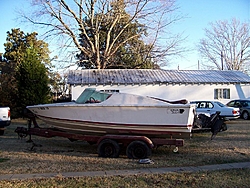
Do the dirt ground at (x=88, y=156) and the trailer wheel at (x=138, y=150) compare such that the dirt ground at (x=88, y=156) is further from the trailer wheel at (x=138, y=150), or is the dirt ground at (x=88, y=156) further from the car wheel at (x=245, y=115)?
the car wheel at (x=245, y=115)

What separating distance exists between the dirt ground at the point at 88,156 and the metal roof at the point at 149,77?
12.9 m

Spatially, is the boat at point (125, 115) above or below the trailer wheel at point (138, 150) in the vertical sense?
above

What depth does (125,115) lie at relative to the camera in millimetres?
9172

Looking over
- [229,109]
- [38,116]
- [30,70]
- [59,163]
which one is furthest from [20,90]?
[59,163]

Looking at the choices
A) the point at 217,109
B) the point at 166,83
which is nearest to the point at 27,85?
the point at 166,83

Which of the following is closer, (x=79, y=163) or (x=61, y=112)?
(x=79, y=163)

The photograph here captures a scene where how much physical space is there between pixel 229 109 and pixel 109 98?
491 inches

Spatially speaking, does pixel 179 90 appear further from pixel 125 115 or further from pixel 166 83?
pixel 125 115

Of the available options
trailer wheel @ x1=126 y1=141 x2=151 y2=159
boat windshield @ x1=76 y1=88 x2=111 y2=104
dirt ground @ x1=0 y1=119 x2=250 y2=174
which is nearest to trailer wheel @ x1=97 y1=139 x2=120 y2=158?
dirt ground @ x1=0 y1=119 x2=250 y2=174

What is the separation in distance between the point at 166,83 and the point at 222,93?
520 centimetres

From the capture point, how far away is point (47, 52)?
39375mm

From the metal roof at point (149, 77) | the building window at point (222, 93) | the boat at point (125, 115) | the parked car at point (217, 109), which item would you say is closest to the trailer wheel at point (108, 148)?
the boat at point (125, 115)

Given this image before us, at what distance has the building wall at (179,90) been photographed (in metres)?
24.8

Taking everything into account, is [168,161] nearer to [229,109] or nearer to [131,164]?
[131,164]
